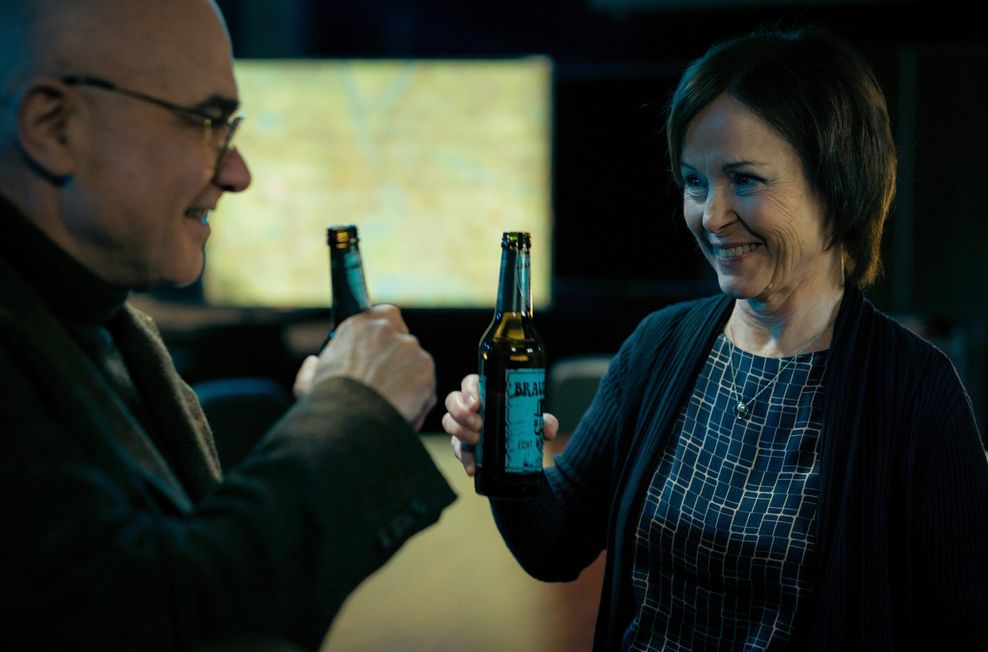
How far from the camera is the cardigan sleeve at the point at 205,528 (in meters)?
0.76

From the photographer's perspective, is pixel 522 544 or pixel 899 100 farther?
pixel 899 100

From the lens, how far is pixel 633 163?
519cm

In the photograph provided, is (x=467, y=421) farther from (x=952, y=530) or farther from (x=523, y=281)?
(x=952, y=530)

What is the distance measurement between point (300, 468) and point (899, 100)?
15.7 ft

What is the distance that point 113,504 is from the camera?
2.66 ft

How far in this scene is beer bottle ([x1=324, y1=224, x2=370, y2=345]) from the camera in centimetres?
114

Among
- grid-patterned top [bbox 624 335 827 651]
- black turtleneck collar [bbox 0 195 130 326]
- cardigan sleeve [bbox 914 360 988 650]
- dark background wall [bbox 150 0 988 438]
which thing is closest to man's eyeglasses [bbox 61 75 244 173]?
black turtleneck collar [bbox 0 195 130 326]

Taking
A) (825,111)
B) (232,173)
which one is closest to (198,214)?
(232,173)

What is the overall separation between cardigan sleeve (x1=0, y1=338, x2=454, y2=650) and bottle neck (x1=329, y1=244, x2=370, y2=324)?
0.20 meters

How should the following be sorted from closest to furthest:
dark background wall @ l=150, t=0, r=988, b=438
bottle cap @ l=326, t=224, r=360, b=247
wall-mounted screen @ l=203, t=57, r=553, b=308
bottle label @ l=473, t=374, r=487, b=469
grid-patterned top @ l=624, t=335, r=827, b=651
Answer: bottle cap @ l=326, t=224, r=360, b=247 < bottle label @ l=473, t=374, r=487, b=469 < grid-patterned top @ l=624, t=335, r=827, b=651 < dark background wall @ l=150, t=0, r=988, b=438 < wall-mounted screen @ l=203, t=57, r=553, b=308

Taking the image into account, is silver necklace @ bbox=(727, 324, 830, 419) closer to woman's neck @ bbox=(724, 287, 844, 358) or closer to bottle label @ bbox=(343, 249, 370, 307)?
woman's neck @ bbox=(724, 287, 844, 358)

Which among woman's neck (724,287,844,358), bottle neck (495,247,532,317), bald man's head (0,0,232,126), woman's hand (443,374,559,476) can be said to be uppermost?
bald man's head (0,0,232,126)

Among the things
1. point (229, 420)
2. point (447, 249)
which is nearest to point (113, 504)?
point (229, 420)

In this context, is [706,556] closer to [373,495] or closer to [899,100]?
[373,495]
